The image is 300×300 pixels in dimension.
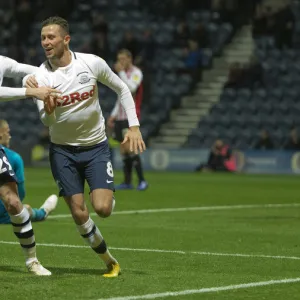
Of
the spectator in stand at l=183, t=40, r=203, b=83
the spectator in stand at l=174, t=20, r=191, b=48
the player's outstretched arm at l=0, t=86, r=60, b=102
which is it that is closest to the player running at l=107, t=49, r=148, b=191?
the player's outstretched arm at l=0, t=86, r=60, b=102

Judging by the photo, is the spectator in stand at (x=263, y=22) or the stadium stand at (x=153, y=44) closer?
the stadium stand at (x=153, y=44)

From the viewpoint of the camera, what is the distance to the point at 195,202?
53.6 ft

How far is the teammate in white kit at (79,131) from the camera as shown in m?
8.10

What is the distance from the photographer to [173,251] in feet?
32.4

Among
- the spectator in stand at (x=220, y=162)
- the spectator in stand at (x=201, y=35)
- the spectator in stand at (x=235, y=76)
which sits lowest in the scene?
the spectator in stand at (x=220, y=162)

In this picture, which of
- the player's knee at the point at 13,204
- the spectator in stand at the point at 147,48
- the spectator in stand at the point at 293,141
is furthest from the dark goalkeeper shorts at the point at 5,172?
the spectator in stand at the point at 147,48

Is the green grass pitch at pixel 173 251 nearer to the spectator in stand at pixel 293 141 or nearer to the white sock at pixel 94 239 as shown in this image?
the white sock at pixel 94 239

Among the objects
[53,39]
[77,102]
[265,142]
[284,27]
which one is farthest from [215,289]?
[284,27]

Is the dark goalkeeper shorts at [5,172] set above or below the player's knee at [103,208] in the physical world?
above

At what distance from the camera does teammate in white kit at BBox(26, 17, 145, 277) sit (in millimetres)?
8102

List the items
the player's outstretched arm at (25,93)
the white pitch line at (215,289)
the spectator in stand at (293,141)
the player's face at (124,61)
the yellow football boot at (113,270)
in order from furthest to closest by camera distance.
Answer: the spectator in stand at (293,141) → the player's face at (124,61) → the yellow football boot at (113,270) → the player's outstretched arm at (25,93) → the white pitch line at (215,289)

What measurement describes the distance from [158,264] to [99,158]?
124 centimetres

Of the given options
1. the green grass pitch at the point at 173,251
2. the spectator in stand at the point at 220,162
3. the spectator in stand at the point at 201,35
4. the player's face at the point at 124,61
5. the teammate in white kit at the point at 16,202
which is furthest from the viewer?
the spectator in stand at the point at 201,35

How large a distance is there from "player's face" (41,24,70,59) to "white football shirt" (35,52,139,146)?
0.18 meters
